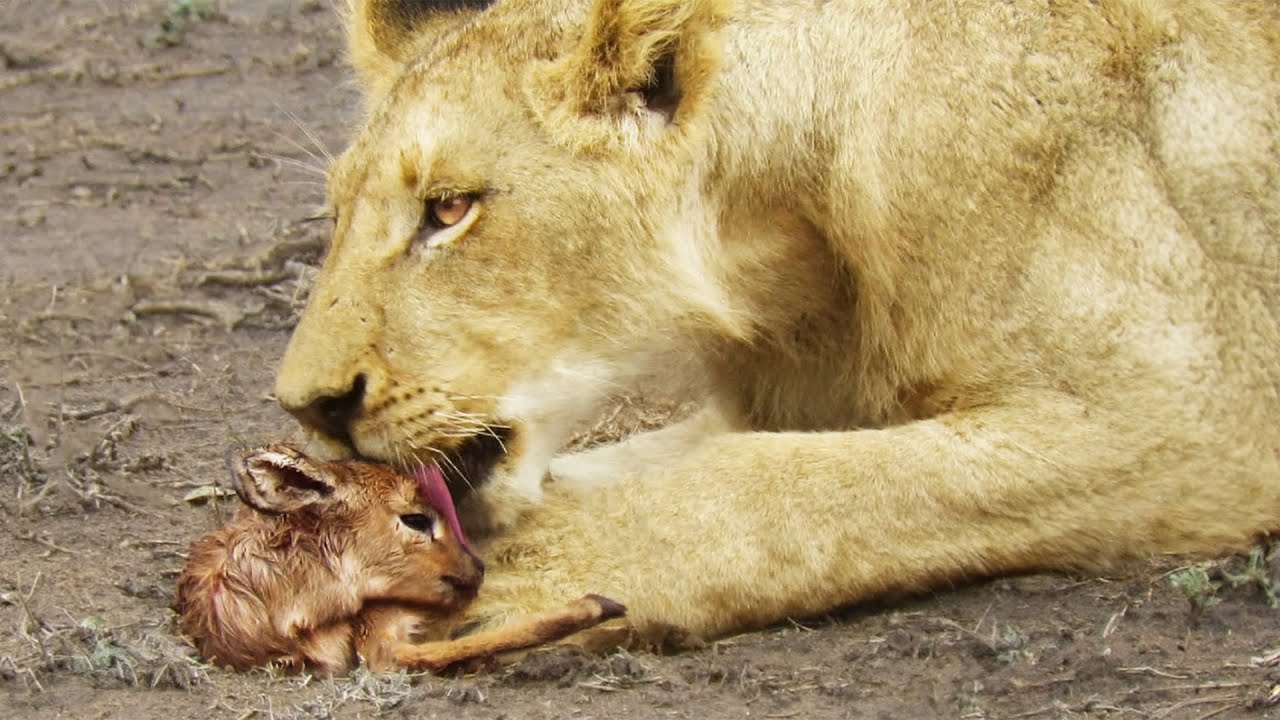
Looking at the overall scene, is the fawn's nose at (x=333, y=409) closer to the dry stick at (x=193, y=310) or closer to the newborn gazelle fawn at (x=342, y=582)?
the newborn gazelle fawn at (x=342, y=582)

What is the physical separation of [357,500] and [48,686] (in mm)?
665

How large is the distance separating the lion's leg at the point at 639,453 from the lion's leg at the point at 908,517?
0.25 metres

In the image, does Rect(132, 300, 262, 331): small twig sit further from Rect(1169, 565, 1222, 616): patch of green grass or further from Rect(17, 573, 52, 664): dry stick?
Rect(1169, 565, 1222, 616): patch of green grass

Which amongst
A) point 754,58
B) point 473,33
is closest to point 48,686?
point 473,33

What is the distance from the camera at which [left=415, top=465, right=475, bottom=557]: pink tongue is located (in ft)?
12.6

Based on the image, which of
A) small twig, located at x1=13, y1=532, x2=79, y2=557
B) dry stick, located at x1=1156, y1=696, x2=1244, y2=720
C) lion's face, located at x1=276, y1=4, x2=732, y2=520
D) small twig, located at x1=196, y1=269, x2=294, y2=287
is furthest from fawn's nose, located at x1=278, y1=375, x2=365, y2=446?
small twig, located at x1=196, y1=269, x2=294, y2=287

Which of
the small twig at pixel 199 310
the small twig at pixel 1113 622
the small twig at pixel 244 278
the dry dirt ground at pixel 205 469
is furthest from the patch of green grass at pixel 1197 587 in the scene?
the small twig at pixel 244 278

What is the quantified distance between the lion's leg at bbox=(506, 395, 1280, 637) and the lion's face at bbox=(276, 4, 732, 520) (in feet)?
1.01

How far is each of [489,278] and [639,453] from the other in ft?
2.56

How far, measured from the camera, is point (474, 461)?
3979 millimetres

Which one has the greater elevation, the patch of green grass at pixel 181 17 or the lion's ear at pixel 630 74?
the lion's ear at pixel 630 74

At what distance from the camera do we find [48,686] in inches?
145

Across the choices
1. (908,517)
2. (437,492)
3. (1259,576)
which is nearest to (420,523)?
(437,492)

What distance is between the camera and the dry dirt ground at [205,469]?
3.54 m
